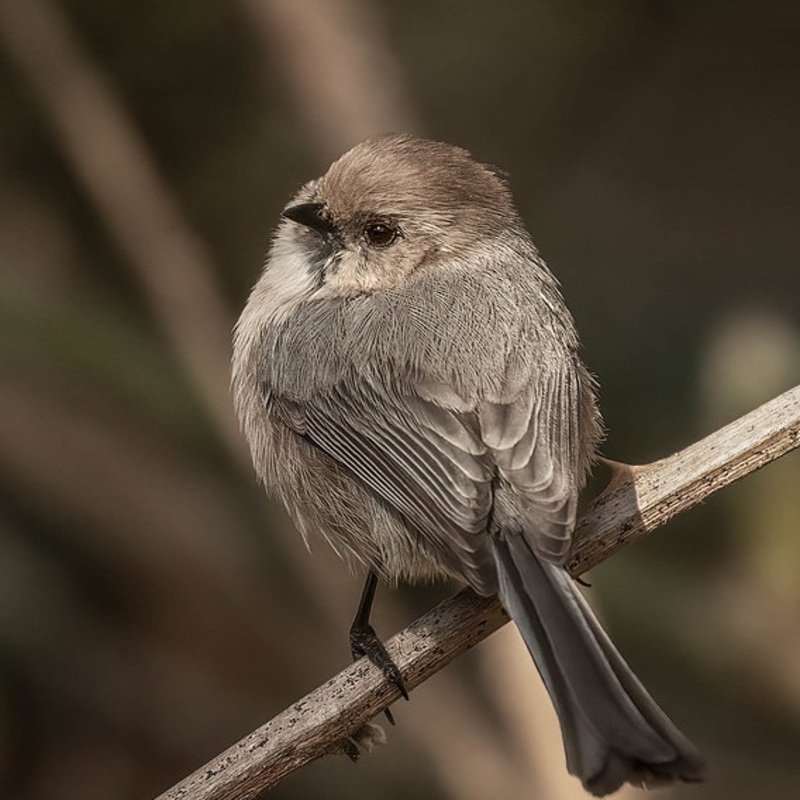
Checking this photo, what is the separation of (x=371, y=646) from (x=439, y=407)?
1.89 ft

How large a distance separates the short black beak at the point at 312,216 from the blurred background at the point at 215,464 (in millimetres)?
1258

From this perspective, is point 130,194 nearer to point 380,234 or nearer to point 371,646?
point 380,234

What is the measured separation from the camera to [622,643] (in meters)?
5.23

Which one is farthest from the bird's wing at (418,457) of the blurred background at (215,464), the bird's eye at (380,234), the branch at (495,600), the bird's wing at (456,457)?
the blurred background at (215,464)

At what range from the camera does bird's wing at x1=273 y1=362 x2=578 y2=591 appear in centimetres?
343

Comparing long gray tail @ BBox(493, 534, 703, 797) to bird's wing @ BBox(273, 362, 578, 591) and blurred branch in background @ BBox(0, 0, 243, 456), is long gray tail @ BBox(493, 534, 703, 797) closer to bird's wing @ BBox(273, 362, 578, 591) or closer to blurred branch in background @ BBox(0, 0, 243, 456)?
bird's wing @ BBox(273, 362, 578, 591)

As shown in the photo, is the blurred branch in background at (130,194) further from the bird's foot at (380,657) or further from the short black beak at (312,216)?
the bird's foot at (380,657)

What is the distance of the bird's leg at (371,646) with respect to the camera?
3521mm

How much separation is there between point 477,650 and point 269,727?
2.40 m

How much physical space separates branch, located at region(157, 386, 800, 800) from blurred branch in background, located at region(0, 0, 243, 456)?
197 centimetres

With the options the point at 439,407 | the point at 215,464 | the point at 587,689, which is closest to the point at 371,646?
the point at 439,407

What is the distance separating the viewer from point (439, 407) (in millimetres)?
3684

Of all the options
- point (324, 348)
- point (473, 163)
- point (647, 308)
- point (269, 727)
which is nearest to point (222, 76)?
point (647, 308)

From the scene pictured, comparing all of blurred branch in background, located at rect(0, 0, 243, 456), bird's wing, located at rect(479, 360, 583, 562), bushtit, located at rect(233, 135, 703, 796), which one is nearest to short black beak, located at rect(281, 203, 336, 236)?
bushtit, located at rect(233, 135, 703, 796)
